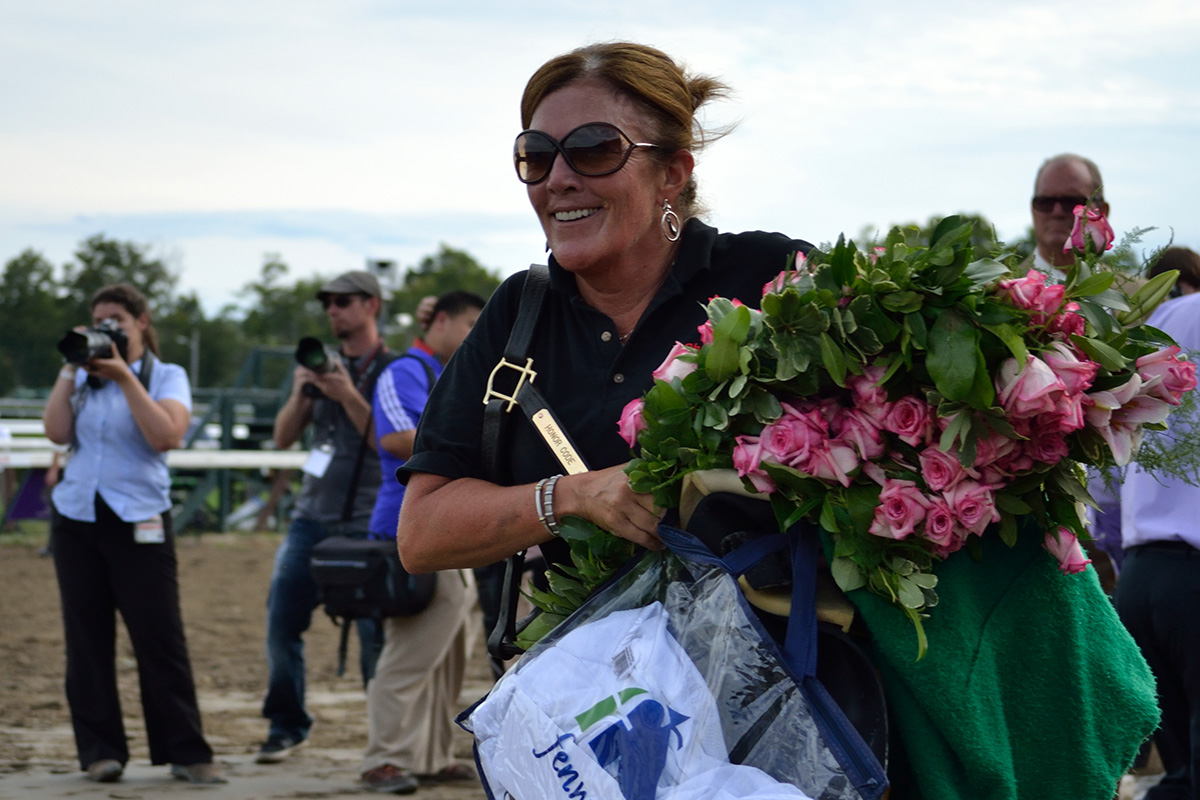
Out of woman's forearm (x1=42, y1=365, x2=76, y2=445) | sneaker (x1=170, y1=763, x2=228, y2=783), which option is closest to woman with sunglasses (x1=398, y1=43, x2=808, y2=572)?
sneaker (x1=170, y1=763, x2=228, y2=783)

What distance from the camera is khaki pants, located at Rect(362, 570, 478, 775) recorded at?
602 centimetres

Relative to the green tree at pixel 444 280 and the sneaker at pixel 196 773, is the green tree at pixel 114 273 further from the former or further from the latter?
the sneaker at pixel 196 773

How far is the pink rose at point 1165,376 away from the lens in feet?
6.42

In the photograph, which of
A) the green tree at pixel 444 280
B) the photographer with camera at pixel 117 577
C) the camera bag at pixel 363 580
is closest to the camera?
the camera bag at pixel 363 580

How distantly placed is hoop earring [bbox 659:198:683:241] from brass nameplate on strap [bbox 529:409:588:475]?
1.53 feet

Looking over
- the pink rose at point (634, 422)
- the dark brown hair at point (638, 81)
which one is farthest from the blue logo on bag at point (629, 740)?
the dark brown hair at point (638, 81)

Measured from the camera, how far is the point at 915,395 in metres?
1.93

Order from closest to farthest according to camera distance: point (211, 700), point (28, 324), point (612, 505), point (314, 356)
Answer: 1. point (612, 505)
2. point (314, 356)
3. point (211, 700)
4. point (28, 324)

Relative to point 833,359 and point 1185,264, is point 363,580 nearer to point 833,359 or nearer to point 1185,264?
point 1185,264

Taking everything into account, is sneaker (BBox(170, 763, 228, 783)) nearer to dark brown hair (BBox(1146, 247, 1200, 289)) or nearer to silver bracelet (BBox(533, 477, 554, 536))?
silver bracelet (BBox(533, 477, 554, 536))

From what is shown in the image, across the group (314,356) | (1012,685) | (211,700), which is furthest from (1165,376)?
(211,700)

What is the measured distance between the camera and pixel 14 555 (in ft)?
46.6

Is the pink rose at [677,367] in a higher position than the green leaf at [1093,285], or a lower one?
lower

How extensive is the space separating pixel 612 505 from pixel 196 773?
4.59 m
